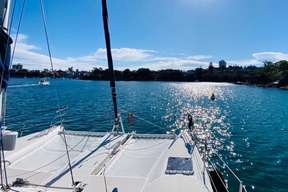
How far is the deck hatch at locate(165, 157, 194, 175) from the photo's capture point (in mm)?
7289

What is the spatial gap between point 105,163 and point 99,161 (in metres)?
0.24

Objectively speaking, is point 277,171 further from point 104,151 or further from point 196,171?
point 104,151

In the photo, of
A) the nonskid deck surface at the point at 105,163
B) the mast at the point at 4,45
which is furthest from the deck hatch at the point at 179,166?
the mast at the point at 4,45

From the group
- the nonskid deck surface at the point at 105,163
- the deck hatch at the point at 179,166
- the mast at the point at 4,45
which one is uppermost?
the mast at the point at 4,45

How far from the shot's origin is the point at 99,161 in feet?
28.2

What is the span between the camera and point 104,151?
9.84m

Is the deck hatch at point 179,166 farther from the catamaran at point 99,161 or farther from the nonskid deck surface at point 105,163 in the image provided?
the nonskid deck surface at point 105,163

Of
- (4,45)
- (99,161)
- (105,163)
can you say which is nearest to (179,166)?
(105,163)

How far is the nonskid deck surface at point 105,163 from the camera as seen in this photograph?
650cm

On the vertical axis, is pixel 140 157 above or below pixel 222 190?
above

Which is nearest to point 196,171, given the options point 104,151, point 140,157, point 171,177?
point 171,177

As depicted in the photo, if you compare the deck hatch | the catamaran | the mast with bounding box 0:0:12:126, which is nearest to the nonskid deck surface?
the catamaran

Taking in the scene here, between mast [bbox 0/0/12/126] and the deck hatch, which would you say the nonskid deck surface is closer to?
the deck hatch

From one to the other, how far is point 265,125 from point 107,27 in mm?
27911
